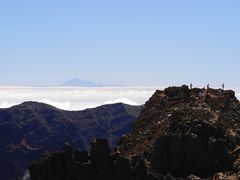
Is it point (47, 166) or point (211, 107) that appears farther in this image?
point (211, 107)

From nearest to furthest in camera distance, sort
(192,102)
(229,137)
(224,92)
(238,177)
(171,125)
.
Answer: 1. (238,177)
2. (229,137)
3. (171,125)
4. (192,102)
5. (224,92)

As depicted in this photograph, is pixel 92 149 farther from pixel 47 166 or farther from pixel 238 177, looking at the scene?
pixel 238 177

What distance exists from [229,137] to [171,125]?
38.5 feet

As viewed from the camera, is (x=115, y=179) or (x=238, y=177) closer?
(x=238, y=177)

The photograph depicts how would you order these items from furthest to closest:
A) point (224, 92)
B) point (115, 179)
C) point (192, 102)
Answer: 1. point (224, 92)
2. point (192, 102)
3. point (115, 179)

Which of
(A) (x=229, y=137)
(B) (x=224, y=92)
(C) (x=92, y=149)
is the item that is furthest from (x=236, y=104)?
(C) (x=92, y=149)

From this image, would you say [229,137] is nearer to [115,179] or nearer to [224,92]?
[115,179]

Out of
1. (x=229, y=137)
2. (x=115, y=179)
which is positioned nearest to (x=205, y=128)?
(x=229, y=137)

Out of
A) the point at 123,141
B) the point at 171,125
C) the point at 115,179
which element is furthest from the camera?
the point at 123,141

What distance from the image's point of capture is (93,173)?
89.4 m

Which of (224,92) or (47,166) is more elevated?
(224,92)

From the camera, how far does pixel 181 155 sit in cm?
9194

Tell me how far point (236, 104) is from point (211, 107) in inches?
477

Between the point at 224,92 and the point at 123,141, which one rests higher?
the point at 224,92
